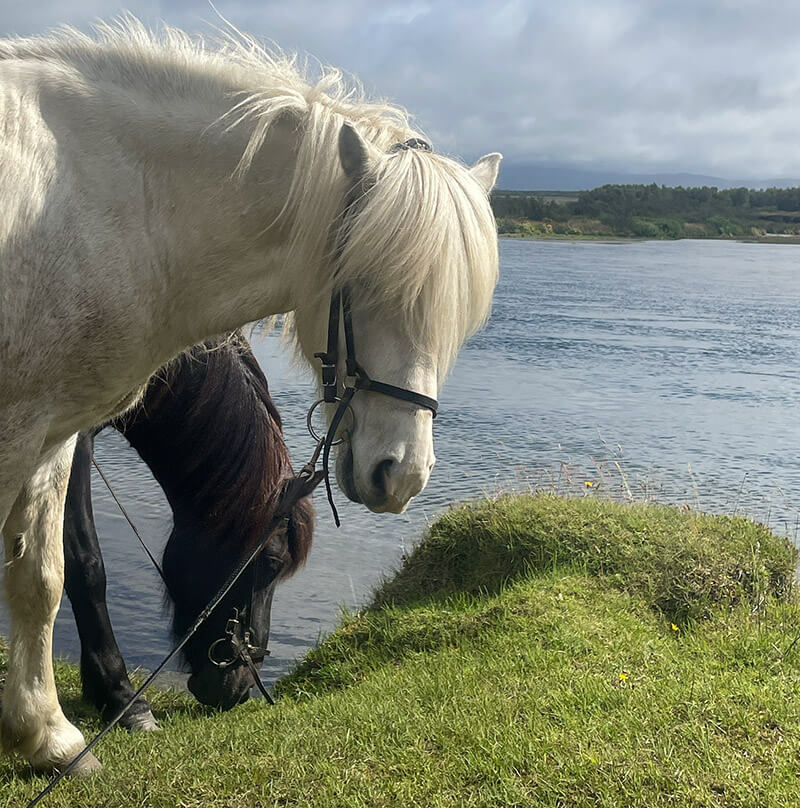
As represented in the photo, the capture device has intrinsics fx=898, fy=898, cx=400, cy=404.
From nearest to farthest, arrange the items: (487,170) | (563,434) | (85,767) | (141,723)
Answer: (487,170), (85,767), (141,723), (563,434)

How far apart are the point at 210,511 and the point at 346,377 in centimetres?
190

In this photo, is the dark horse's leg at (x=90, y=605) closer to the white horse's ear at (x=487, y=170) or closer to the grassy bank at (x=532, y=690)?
the grassy bank at (x=532, y=690)

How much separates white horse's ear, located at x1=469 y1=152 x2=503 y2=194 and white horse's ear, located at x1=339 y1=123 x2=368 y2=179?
46 centimetres

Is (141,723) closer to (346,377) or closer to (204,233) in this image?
(346,377)

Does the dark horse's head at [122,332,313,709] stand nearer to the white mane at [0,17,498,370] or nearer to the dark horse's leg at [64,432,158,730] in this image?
the dark horse's leg at [64,432,158,730]

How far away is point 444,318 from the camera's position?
8.23 feet

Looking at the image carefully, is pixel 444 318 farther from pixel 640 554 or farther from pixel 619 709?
pixel 640 554

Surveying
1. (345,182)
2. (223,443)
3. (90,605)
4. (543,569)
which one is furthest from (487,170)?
(90,605)

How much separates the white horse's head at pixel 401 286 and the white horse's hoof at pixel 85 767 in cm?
167

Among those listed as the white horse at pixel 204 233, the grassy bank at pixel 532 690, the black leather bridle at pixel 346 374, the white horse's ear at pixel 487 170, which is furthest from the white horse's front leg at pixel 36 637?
the white horse's ear at pixel 487 170

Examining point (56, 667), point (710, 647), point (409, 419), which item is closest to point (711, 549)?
point (710, 647)

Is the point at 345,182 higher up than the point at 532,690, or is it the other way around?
the point at 345,182

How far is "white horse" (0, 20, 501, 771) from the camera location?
246 centimetres

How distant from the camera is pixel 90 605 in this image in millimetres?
4160
